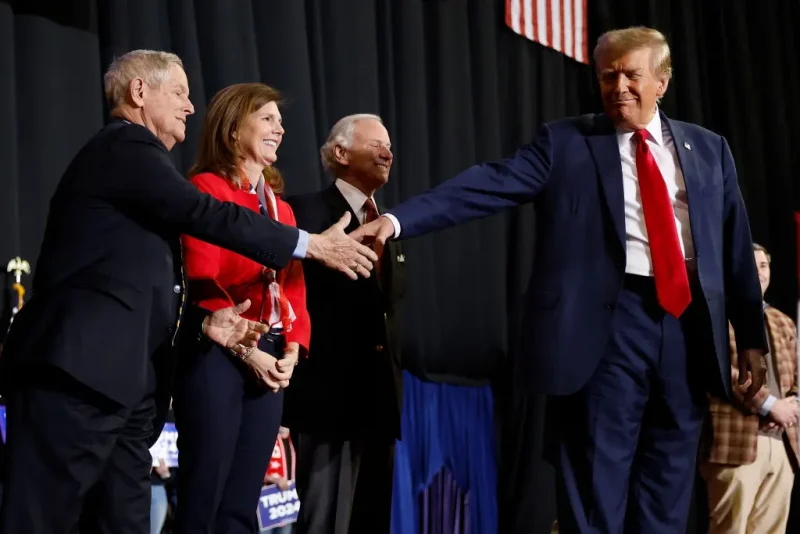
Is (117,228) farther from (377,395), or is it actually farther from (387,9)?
(387,9)

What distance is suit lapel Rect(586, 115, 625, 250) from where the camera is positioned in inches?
106

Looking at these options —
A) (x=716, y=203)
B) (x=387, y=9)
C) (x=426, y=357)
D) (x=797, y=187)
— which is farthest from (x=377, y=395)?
(x=797, y=187)

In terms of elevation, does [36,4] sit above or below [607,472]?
above

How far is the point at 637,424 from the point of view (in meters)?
2.69

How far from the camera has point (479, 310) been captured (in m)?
5.45

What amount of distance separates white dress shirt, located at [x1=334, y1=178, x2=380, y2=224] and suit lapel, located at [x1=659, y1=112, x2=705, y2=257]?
110 centimetres

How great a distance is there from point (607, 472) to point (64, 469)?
126cm

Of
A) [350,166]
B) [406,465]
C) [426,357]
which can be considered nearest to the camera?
[350,166]

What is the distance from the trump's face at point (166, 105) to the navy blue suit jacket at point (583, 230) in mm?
598

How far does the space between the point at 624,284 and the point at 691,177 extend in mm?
333

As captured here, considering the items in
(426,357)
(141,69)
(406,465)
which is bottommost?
(406,465)

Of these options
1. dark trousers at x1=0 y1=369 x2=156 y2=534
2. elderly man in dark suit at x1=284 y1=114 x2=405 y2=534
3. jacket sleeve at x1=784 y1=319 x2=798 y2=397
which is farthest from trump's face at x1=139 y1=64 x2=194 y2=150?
→ jacket sleeve at x1=784 y1=319 x2=798 y2=397

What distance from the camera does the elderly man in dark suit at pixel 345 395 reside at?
334 cm

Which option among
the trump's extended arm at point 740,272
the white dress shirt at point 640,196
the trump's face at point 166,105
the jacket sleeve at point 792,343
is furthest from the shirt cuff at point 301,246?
the jacket sleeve at point 792,343
